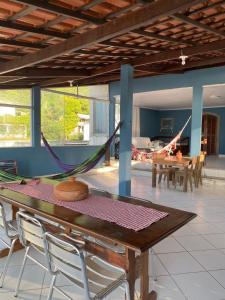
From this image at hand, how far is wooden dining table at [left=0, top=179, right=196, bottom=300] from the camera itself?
4.27 ft

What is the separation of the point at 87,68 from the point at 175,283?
360cm

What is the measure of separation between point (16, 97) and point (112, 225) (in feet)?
15.5

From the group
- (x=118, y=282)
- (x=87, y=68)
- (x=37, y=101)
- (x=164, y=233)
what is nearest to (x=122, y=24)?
(x=164, y=233)

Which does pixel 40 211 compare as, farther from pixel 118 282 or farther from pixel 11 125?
pixel 11 125

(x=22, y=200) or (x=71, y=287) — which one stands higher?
(x=22, y=200)

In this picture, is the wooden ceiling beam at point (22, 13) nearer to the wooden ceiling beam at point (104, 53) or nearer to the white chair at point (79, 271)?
the wooden ceiling beam at point (104, 53)

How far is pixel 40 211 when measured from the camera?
1.67 m

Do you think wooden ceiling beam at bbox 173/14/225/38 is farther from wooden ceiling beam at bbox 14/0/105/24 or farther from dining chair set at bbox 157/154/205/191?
dining chair set at bbox 157/154/205/191

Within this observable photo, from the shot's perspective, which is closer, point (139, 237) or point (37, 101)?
point (139, 237)

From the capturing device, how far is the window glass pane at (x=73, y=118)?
605cm

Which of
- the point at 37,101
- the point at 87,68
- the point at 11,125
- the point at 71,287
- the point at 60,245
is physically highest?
the point at 87,68

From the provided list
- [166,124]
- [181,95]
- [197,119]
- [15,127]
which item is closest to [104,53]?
[15,127]

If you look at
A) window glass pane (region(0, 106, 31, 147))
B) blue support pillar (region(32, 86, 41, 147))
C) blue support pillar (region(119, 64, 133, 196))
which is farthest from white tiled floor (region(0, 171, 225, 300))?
blue support pillar (region(32, 86, 41, 147))

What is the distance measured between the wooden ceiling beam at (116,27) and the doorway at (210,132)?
832cm
